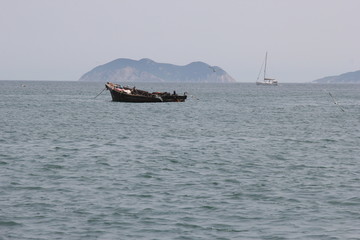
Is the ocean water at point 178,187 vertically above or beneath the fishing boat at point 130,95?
beneath

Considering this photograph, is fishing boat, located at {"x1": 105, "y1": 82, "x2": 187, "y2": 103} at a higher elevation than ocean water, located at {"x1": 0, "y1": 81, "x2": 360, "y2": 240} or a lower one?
higher

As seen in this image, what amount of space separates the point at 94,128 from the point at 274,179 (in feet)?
95.3

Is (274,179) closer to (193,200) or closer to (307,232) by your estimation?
(193,200)

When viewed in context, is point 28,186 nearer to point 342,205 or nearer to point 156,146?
point 342,205

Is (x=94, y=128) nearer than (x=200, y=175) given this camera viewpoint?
No

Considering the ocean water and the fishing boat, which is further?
the fishing boat

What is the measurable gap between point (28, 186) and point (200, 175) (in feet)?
24.8

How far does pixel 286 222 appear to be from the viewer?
17797mm

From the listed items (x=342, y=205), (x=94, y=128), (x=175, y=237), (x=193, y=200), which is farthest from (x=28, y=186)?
(x=94, y=128)

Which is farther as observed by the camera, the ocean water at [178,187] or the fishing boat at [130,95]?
the fishing boat at [130,95]

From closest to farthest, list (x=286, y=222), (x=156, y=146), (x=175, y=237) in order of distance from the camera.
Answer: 1. (x=175, y=237)
2. (x=286, y=222)
3. (x=156, y=146)

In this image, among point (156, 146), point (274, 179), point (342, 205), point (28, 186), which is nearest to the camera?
point (342, 205)

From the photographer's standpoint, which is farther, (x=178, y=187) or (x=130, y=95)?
(x=130, y=95)

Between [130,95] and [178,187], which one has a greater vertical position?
[130,95]
